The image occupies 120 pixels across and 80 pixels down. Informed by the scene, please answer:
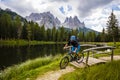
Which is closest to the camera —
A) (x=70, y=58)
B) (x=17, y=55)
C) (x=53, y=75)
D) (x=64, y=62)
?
(x=53, y=75)

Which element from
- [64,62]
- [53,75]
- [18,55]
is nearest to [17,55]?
[18,55]

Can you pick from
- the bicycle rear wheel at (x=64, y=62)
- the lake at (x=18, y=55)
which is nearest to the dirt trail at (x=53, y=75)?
the bicycle rear wheel at (x=64, y=62)

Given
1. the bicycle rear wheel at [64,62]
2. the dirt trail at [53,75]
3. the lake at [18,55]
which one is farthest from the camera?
the lake at [18,55]

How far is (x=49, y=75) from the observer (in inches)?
482

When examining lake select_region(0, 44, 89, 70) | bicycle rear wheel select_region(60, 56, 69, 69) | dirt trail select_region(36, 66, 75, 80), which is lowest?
lake select_region(0, 44, 89, 70)

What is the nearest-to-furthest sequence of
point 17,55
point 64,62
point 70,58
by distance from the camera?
point 64,62 → point 70,58 → point 17,55

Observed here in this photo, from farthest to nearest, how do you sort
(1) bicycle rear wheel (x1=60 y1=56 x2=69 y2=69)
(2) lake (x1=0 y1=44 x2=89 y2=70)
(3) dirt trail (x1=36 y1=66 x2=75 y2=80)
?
(2) lake (x1=0 y1=44 x2=89 y2=70) < (1) bicycle rear wheel (x1=60 y1=56 x2=69 y2=69) < (3) dirt trail (x1=36 y1=66 x2=75 y2=80)

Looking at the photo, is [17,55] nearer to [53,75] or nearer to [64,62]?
[64,62]

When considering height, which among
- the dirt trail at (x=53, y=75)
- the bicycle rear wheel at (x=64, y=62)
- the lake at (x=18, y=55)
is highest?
the bicycle rear wheel at (x=64, y=62)

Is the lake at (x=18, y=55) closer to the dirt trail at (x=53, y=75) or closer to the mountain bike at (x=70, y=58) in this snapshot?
the mountain bike at (x=70, y=58)

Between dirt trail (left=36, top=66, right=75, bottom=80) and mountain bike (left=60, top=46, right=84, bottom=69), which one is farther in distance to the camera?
mountain bike (left=60, top=46, right=84, bottom=69)

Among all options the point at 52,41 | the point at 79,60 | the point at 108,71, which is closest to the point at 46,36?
the point at 52,41

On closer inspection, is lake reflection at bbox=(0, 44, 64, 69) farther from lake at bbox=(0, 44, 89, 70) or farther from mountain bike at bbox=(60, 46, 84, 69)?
mountain bike at bbox=(60, 46, 84, 69)

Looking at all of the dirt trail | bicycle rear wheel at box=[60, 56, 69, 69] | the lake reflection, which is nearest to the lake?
the lake reflection
